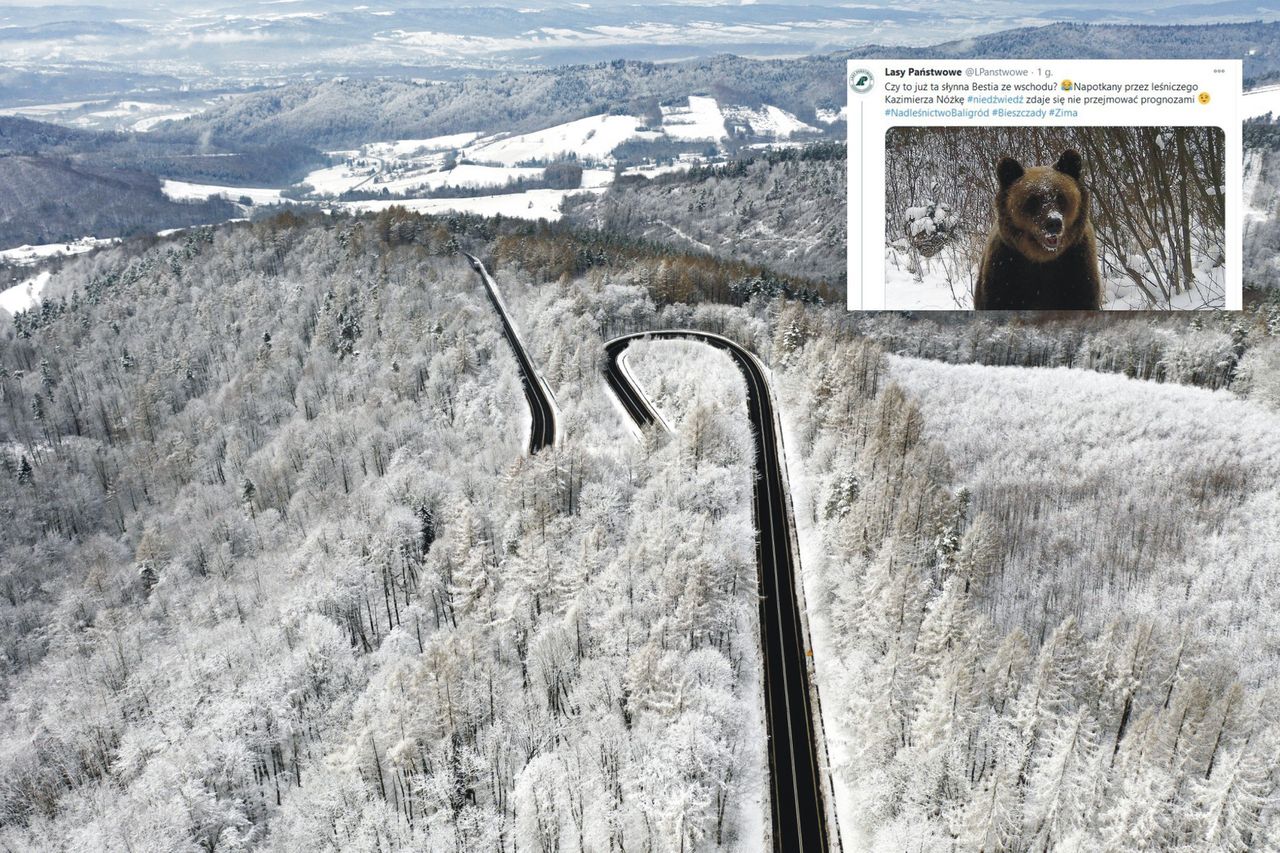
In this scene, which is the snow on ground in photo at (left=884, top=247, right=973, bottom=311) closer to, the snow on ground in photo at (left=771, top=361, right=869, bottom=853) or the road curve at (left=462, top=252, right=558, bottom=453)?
the snow on ground in photo at (left=771, top=361, right=869, bottom=853)

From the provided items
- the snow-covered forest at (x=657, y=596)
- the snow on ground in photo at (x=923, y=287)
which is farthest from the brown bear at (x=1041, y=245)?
the snow-covered forest at (x=657, y=596)

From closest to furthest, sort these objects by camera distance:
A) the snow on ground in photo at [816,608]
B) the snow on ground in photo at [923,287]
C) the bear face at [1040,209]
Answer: the snow on ground in photo at [816,608]
the bear face at [1040,209]
the snow on ground in photo at [923,287]

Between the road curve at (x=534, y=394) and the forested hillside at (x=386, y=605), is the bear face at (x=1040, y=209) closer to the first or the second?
the forested hillside at (x=386, y=605)

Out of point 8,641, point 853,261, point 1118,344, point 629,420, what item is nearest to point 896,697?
point 853,261

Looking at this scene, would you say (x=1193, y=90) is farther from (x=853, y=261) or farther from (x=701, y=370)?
(x=701, y=370)

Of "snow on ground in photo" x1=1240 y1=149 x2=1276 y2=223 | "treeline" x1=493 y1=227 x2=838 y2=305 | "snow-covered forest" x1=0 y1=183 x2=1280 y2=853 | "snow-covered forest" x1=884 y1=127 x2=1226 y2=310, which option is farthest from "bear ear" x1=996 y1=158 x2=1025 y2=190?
"snow on ground in photo" x1=1240 y1=149 x2=1276 y2=223
